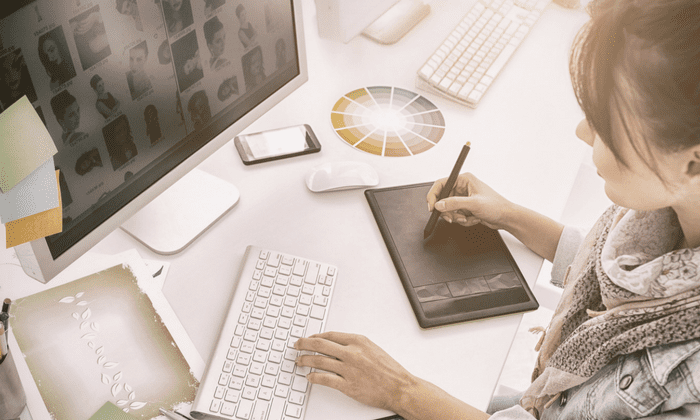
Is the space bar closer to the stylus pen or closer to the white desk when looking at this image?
the white desk

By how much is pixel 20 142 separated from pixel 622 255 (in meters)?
0.73

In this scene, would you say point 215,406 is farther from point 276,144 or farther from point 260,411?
point 276,144

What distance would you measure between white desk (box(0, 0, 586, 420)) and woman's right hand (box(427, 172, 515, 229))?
7cm

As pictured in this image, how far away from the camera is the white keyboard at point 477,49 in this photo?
3.64 ft

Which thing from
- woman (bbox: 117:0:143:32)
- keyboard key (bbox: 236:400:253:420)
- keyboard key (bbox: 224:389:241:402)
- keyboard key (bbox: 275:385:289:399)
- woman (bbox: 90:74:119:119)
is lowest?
keyboard key (bbox: 275:385:289:399)

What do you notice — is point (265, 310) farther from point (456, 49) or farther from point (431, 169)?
point (456, 49)

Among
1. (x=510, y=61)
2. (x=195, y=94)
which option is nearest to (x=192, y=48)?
(x=195, y=94)

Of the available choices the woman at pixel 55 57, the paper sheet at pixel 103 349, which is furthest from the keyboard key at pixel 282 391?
the woman at pixel 55 57

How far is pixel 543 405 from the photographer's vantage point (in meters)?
0.82

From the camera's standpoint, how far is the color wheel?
1009 mm

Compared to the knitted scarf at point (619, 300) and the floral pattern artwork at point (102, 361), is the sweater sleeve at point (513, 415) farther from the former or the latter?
the floral pattern artwork at point (102, 361)

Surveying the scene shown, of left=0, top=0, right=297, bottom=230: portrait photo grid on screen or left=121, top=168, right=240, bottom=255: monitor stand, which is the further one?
left=121, top=168, right=240, bottom=255: monitor stand

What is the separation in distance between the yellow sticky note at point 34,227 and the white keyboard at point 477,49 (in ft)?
2.57

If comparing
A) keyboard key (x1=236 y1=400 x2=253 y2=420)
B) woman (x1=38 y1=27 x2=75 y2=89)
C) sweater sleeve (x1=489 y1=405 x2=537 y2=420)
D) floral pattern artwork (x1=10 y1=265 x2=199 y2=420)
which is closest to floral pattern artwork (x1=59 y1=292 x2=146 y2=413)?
floral pattern artwork (x1=10 y1=265 x2=199 y2=420)
